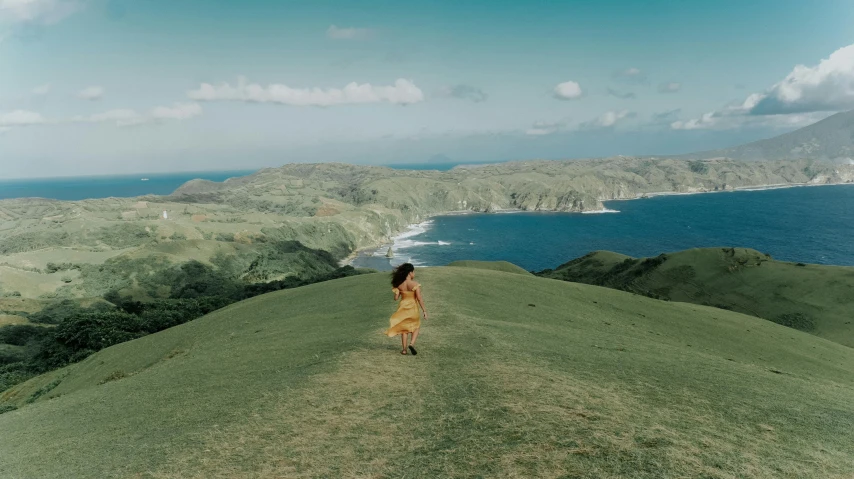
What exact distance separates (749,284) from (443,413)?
307ft

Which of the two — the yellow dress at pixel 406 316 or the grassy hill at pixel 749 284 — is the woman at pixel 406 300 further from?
the grassy hill at pixel 749 284

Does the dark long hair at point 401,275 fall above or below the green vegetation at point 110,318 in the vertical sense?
above

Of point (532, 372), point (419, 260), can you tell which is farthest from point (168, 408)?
point (419, 260)

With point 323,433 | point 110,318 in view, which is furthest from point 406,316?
point 110,318

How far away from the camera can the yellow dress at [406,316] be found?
16172 mm

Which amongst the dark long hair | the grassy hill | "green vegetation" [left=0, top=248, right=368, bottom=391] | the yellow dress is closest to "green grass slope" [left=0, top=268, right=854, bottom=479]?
the yellow dress

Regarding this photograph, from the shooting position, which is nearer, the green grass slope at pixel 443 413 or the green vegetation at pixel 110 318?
the green grass slope at pixel 443 413

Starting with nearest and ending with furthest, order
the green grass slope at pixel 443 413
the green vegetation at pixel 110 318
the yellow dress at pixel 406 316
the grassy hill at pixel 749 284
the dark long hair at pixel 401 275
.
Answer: the green grass slope at pixel 443 413 → the dark long hair at pixel 401 275 → the yellow dress at pixel 406 316 → the green vegetation at pixel 110 318 → the grassy hill at pixel 749 284

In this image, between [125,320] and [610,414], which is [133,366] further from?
[125,320]

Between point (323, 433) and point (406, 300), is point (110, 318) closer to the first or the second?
point (406, 300)

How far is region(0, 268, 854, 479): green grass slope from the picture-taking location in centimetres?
970

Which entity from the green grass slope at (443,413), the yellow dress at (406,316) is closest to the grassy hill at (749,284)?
the green grass slope at (443,413)

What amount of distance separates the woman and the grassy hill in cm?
7213

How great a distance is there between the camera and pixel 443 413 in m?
11.8
